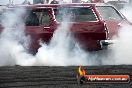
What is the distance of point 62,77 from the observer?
24.7ft

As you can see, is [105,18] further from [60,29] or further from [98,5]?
[60,29]

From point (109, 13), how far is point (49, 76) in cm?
306

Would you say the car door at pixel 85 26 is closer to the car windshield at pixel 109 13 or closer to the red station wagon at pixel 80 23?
the red station wagon at pixel 80 23

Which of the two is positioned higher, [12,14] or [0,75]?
[12,14]

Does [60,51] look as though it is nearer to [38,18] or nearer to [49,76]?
[38,18]

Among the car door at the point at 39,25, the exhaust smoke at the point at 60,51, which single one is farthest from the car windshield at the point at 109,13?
the car door at the point at 39,25

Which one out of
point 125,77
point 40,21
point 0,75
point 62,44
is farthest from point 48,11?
point 125,77

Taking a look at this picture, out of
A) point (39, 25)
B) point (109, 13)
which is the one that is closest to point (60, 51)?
point (39, 25)

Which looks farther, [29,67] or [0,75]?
[29,67]

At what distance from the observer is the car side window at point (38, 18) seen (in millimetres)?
9773

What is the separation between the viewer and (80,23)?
971cm

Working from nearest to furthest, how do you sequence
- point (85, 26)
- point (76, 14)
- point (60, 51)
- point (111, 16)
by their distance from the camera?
point (60, 51) < point (85, 26) < point (76, 14) < point (111, 16)

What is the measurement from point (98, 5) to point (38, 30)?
165 cm

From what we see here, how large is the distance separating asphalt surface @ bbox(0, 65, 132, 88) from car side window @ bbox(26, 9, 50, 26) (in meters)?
1.31
